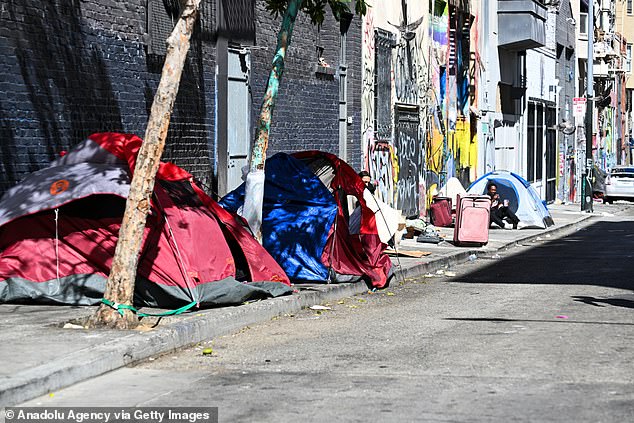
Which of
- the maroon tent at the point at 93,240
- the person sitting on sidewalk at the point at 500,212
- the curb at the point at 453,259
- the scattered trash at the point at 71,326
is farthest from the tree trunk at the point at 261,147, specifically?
the person sitting on sidewalk at the point at 500,212

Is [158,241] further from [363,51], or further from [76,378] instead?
[363,51]

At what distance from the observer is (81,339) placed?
9906mm

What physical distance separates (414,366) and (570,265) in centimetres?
1154

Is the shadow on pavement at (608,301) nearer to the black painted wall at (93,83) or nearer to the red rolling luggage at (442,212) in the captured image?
the black painted wall at (93,83)

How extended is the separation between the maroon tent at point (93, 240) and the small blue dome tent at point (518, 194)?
1977 centimetres

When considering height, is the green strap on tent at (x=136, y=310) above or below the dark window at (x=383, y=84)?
below

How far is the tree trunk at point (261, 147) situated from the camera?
1505cm

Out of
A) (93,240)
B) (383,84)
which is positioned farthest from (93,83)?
(383,84)

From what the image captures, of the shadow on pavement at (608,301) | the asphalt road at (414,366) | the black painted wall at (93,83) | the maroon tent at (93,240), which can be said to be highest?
the black painted wall at (93,83)

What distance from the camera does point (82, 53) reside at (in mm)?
14547

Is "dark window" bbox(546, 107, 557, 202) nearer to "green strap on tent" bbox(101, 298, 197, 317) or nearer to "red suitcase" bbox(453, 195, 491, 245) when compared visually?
"red suitcase" bbox(453, 195, 491, 245)

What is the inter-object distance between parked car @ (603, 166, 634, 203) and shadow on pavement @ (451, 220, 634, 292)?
77.0ft

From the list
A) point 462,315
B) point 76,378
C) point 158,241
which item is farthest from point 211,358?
point 462,315

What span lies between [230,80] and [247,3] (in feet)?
5.01
